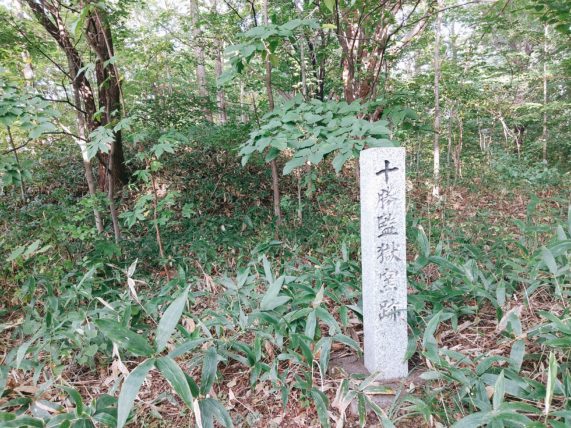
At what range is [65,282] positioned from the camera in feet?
10.3

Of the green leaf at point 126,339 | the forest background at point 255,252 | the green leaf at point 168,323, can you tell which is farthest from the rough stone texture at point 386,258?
the green leaf at point 126,339

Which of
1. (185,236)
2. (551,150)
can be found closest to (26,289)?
(185,236)

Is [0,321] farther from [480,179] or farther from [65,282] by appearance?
[480,179]

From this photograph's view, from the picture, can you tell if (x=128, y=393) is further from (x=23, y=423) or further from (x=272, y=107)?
(x=272, y=107)

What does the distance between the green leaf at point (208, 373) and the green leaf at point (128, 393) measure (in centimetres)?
35

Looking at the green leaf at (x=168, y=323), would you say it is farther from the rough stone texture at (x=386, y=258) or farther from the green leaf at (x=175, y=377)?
the rough stone texture at (x=386, y=258)

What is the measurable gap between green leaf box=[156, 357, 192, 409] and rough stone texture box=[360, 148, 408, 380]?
110cm

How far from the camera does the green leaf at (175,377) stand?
111cm

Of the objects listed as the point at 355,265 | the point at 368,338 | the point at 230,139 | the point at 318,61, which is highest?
the point at 318,61

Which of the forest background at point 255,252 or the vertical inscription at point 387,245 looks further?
the vertical inscription at point 387,245

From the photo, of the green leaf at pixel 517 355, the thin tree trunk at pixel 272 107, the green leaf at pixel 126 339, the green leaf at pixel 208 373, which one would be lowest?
the green leaf at pixel 517 355

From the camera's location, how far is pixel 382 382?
73.3 inches

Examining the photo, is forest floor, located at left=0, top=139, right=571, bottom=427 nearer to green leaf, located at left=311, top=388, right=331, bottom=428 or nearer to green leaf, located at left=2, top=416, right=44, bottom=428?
green leaf, located at left=311, top=388, right=331, bottom=428

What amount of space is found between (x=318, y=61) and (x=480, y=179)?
12.4ft
